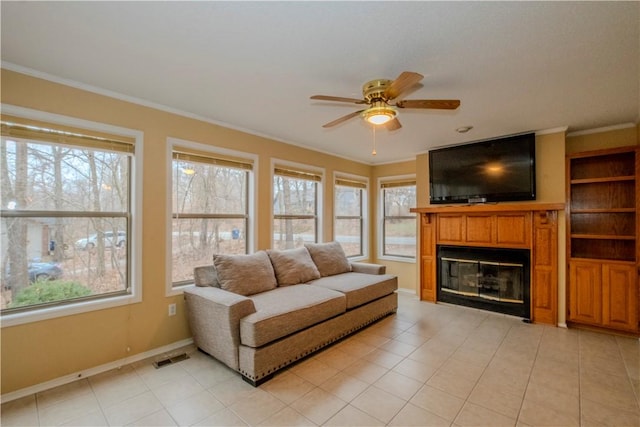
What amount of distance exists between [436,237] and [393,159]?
1.67 m

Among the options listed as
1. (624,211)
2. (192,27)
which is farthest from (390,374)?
(624,211)

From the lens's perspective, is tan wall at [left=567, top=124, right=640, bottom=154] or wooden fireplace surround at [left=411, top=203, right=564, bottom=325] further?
wooden fireplace surround at [left=411, top=203, right=564, bottom=325]

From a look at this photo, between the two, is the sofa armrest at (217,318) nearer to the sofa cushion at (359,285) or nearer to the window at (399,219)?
the sofa cushion at (359,285)

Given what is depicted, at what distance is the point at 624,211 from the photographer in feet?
10.9

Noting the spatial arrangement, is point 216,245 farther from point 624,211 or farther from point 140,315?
point 624,211

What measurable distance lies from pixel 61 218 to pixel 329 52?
2549mm

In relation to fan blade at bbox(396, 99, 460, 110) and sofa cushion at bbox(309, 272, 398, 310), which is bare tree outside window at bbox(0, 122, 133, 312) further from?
fan blade at bbox(396, 99, 460, 110)

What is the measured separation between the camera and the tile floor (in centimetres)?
192

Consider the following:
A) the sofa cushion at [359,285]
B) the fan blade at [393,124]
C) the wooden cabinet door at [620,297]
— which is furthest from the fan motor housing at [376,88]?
the wooden cabinet door at [620,297]

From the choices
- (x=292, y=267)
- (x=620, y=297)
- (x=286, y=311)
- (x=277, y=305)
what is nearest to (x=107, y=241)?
(x=277, y=305)

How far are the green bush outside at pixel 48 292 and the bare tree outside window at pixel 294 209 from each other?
2153 mm

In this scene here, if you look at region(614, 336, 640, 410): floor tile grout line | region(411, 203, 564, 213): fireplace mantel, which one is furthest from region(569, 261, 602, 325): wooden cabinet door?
region(411, 203, 564, 213): fireplace mantel

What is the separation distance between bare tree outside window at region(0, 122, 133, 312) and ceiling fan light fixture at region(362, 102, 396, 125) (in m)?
2.21

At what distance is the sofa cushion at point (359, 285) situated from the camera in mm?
3307
